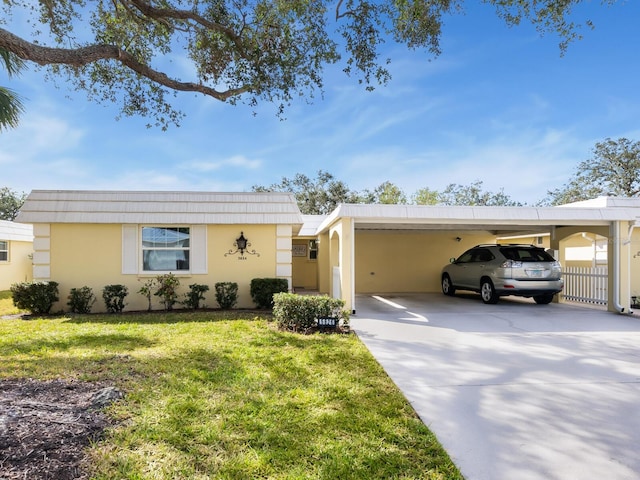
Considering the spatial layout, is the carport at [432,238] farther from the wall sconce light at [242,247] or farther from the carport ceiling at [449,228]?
the wall sconce light at [242,247]

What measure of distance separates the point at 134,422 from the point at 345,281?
5621mm

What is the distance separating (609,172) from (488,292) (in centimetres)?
2355

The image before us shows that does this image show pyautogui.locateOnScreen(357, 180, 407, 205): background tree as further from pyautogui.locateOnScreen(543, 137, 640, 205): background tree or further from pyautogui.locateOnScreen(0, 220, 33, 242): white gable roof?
pyautogui.locateOnScreen(0, 220, 33, 242): white gable roof

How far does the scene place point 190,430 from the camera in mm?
3049

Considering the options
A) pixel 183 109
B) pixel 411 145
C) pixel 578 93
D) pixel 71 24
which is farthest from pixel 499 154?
pixel 71 24

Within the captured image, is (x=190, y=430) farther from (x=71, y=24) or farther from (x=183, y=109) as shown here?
(x=71, y=24)

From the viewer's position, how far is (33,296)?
8.69 meters

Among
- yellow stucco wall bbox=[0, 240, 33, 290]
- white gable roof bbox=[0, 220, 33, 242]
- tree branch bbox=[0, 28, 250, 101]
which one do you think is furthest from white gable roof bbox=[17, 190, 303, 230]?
yellow stucco wall bbox=[0, 240, 33, 290]

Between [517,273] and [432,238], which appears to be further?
[432,238]

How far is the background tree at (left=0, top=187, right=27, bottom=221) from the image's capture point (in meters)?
33.2

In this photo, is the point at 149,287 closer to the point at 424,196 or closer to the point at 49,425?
the point at 49,425

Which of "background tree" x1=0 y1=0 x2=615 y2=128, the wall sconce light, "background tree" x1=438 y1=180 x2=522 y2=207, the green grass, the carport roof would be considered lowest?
the green grass

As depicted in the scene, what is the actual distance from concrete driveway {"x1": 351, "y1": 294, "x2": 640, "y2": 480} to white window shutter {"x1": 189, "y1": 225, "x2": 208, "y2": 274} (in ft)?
14.1

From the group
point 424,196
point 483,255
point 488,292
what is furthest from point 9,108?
point 424,196
